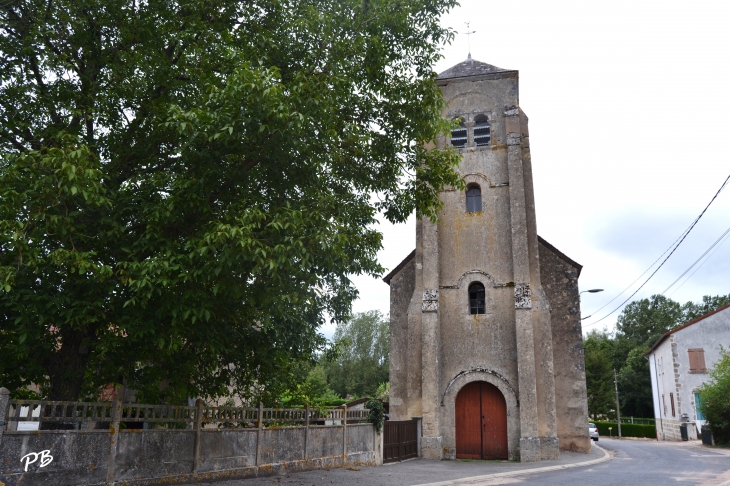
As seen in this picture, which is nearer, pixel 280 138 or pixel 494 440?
pixel 280 138

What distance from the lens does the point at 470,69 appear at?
926 inches

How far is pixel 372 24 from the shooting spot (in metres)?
9.31

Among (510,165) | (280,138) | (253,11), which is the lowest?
(280,138)

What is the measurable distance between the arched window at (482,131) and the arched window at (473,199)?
6.21 feet

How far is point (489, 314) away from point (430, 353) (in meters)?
2.78

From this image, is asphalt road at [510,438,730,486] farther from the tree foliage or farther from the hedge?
the tree foliage

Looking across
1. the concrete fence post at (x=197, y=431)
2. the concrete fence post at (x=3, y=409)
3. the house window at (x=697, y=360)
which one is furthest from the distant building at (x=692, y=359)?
the concrete fence post at (x=3, y=409)

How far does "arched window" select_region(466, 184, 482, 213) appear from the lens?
21656 mm

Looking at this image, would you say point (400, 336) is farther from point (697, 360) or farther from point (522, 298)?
point (697, 360)

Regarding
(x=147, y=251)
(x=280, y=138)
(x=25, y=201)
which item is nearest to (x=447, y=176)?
(x=280, y=138)

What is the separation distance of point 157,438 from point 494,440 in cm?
1313

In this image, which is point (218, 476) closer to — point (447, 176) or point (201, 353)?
point (201, 353)

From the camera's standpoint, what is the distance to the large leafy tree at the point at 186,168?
7.26 m

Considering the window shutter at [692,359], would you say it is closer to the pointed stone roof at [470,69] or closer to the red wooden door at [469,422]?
the red wooden door at [469,422]
